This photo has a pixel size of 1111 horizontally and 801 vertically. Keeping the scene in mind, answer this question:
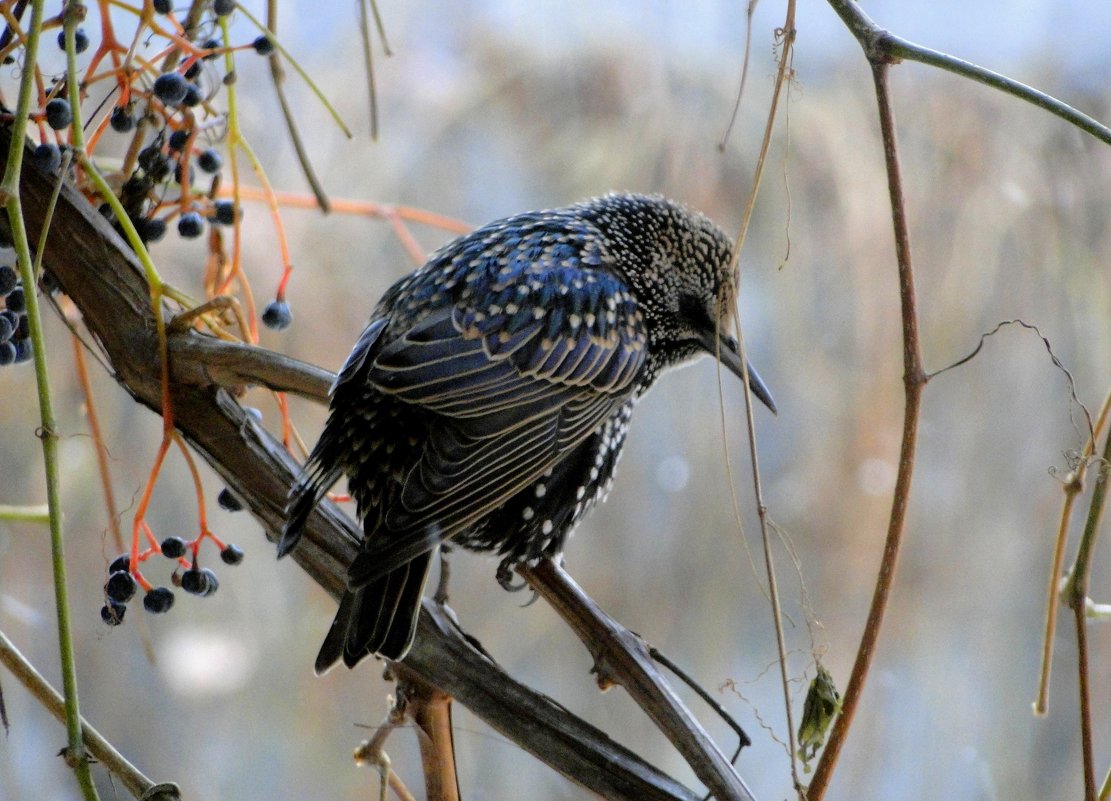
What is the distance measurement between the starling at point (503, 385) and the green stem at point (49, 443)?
0.65 feet

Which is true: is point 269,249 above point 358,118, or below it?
below

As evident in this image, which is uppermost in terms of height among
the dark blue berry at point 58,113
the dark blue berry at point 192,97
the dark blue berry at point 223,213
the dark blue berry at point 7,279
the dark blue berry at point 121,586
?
the dark blue berry at point 223,213

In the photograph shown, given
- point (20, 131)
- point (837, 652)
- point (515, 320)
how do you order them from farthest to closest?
point (837, 652) < point (515, 320) < point (20, 131)

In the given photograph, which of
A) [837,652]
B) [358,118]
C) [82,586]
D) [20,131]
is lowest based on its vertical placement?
[20,131]

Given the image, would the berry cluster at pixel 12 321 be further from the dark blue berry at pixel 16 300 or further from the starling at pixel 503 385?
the starling at pixel 503 385

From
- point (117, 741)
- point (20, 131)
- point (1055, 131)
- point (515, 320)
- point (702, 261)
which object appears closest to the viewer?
point (20, 131)

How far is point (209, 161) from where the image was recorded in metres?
0.95

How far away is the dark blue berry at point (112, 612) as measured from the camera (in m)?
0.78

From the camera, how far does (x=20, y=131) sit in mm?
650

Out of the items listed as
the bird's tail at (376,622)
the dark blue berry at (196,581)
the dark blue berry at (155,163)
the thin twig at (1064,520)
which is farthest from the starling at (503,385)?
the thin twig at (1064,520)

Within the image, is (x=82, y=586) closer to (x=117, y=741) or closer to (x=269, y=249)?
(x=117, y=741)

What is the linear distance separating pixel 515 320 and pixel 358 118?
0.74 metres

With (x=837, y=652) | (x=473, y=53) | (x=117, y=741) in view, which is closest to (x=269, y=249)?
(x=473, y=53)

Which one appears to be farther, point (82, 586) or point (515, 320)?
point (82, 586)
